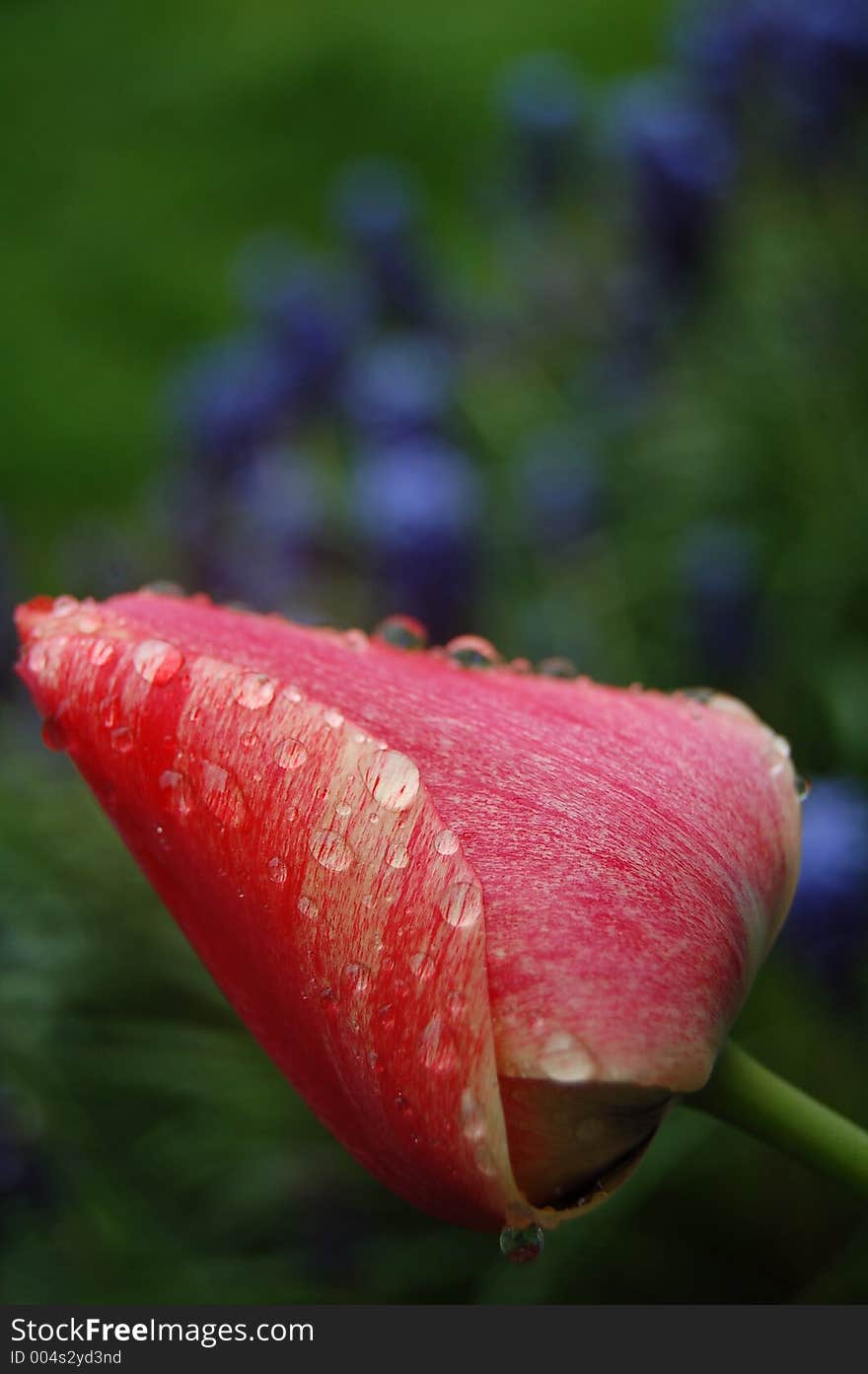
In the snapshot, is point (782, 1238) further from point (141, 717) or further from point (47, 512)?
point (47, 512)

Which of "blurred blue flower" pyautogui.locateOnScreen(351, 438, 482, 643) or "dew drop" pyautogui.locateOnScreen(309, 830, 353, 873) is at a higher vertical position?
"dew drop" pyautogui.locateOnScreen(309, 830, 353, 873)

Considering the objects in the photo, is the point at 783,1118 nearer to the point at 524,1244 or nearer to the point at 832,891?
the point at 524,1244

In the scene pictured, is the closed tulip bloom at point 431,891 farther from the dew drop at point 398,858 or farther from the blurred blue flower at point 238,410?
the blurred blue flower at point 238,410

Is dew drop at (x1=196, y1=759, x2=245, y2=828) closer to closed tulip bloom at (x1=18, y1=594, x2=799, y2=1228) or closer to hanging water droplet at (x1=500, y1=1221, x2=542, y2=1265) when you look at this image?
closed tulip bloom at (x1=18, y1=594, x2=799, y2=1228)

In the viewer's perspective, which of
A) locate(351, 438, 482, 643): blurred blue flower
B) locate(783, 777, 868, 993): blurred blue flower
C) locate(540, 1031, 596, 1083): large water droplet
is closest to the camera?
locate(540, 1031, 596, 1083): large water droplet

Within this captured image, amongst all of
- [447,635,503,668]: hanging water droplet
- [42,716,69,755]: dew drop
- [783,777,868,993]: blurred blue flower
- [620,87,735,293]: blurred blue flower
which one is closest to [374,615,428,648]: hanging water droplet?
[447,635,503,668]: hanging water droplet

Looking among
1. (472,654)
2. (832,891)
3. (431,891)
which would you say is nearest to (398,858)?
(431,891)

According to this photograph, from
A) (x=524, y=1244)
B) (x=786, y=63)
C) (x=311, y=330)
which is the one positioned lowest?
(x=311, y=330)

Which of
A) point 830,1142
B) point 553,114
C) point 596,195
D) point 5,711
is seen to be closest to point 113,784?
point 830,1142
